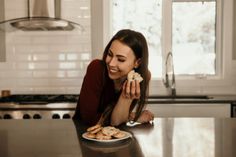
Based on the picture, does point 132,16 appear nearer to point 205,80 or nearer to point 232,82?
point 205,80

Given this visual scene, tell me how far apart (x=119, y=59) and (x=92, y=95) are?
0.28 m

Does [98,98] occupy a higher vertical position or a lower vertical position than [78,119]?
higher

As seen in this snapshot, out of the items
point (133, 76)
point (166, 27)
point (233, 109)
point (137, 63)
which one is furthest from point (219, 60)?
point (133, 76)

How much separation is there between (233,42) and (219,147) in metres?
2.42

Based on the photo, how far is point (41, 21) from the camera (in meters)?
2.88

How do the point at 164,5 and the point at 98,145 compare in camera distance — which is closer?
the point at 98,145

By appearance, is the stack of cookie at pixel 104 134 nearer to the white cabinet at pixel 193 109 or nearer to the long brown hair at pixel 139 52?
the long brown hair at pixel 139 52

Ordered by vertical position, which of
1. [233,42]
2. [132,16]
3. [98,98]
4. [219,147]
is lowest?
[219,147]

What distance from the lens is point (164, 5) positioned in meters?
3.41

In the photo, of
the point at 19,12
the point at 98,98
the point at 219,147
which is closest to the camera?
the point at 219,147

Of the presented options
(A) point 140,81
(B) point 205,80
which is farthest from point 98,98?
(B) point 205,80

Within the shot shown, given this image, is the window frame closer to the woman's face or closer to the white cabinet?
the white cabinet

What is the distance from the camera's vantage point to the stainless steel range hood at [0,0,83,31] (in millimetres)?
2857

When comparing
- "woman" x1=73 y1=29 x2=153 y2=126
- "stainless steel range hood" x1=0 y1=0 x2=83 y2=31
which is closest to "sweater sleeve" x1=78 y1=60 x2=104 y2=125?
"woman" x1=73 y1=29 x2=153 y2=126
